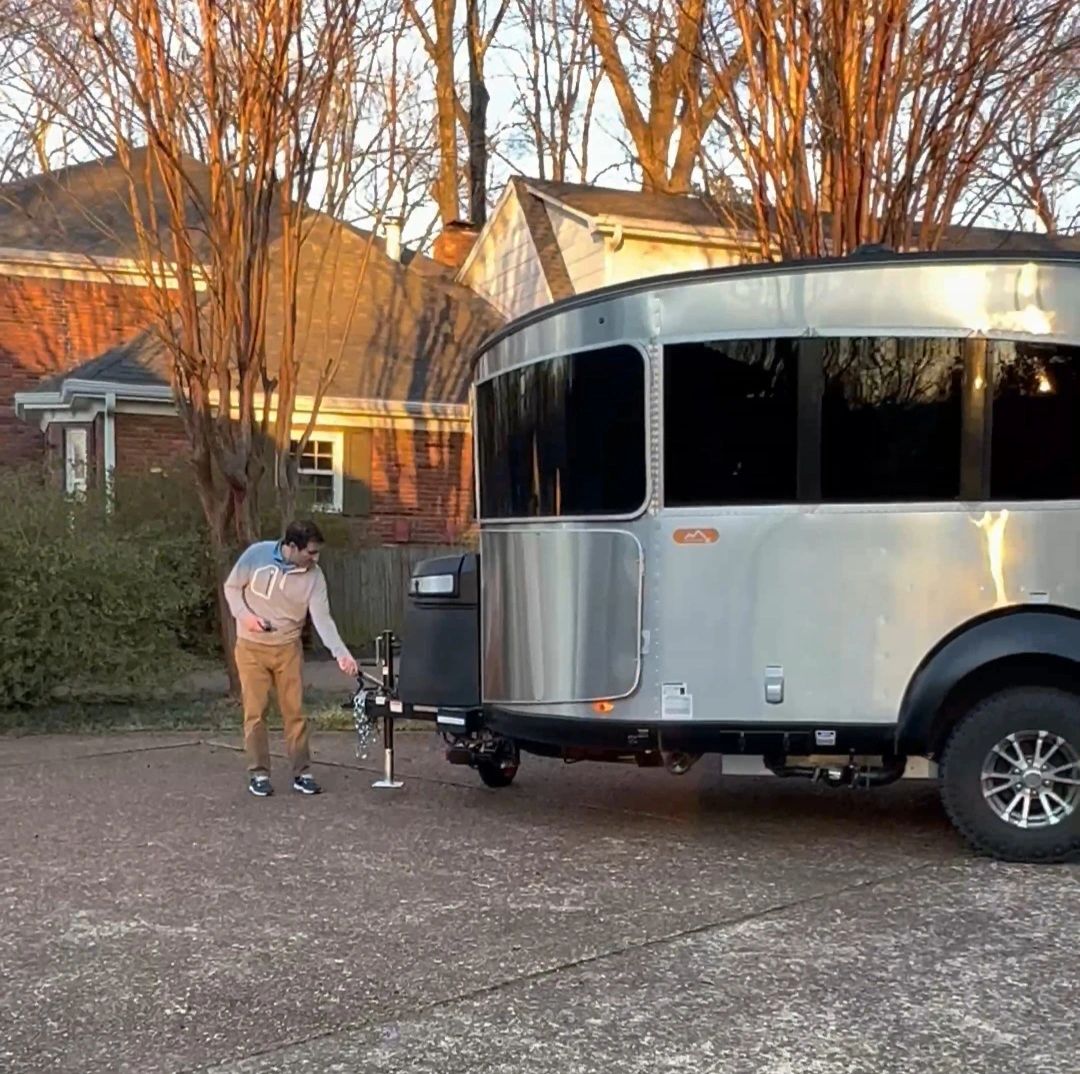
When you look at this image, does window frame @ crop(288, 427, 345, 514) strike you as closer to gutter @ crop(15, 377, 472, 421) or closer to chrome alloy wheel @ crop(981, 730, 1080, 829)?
gutter @ crop(15, 377, 472, 421)

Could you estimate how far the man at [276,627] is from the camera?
26.1 ft

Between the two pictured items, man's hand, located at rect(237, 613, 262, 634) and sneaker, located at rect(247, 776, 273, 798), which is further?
sneaker, located at rect(247, 776, 273, 798)

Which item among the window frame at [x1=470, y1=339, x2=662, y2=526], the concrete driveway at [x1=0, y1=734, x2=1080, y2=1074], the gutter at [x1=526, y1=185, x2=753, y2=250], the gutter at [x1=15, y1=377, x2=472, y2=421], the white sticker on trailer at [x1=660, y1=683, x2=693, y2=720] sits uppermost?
the gutter at [x1=526, y1=185, x2=753, y2=250]

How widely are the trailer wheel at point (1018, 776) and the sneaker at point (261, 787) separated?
4.00 meters

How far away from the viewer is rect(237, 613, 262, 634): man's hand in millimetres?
7973

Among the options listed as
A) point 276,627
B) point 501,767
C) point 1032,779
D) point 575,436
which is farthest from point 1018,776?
point 276,627

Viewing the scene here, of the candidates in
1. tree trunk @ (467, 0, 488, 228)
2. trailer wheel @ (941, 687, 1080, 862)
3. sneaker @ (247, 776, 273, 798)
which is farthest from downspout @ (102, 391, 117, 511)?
tree trunk @ (467, 0, 488, 228)

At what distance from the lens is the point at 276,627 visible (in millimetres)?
8023

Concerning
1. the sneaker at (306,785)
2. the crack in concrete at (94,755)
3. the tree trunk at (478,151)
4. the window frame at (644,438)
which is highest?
the tree trunk at (478,151)

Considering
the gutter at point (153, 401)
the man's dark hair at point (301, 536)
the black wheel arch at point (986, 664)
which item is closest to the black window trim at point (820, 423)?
the black wheel arch at point (986, 664)

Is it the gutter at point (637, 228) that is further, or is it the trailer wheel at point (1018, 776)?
the gutter at point (637, 228)

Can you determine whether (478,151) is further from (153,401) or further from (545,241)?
(153,401)

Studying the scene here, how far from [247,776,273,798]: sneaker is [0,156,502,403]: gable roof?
967 cm

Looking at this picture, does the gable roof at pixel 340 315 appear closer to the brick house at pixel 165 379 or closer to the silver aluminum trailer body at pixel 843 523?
the brick house at pixel 165 379
